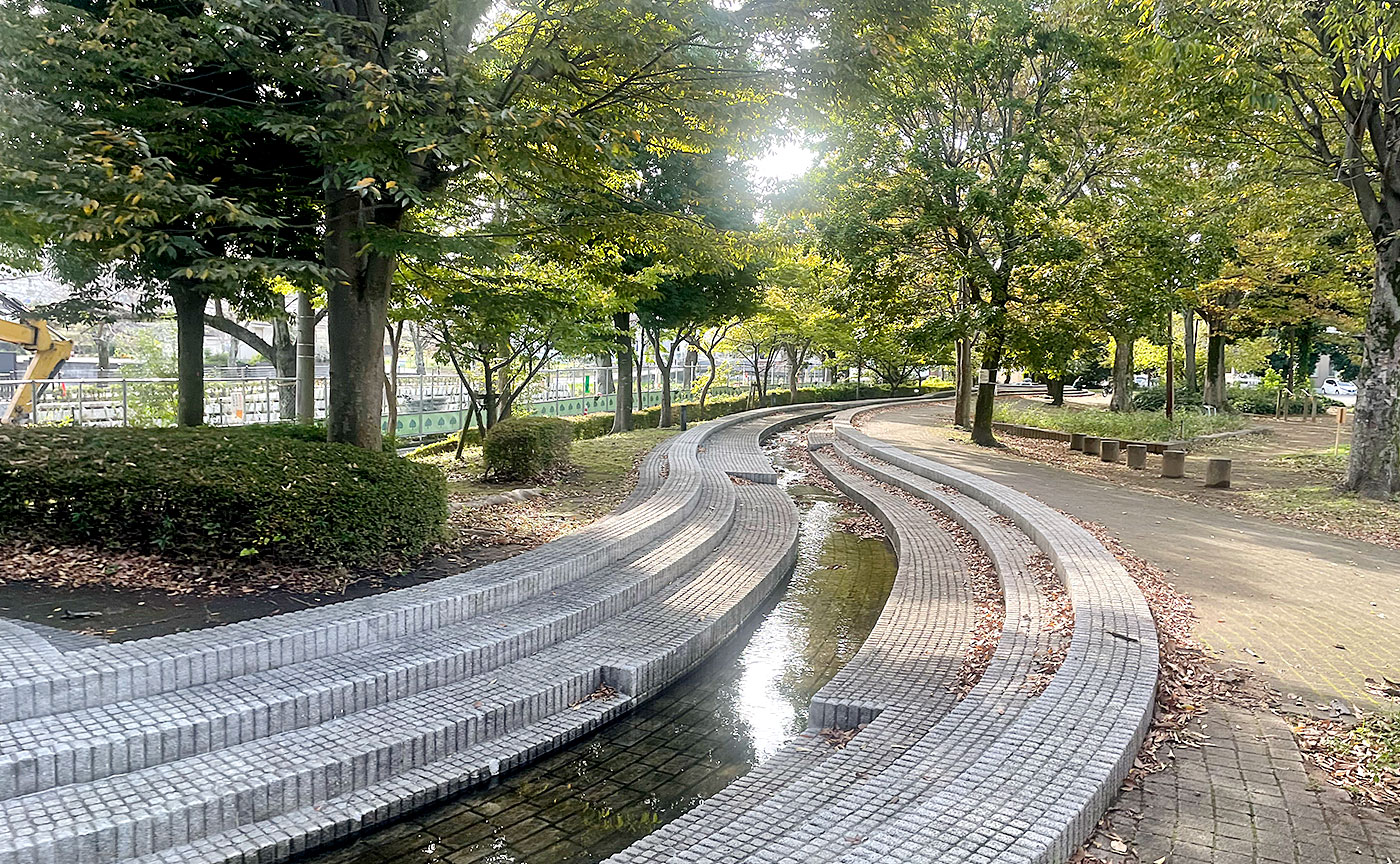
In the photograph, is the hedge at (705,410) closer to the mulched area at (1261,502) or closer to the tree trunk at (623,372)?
the tree trunk at (623,372)

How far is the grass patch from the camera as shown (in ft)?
74.4

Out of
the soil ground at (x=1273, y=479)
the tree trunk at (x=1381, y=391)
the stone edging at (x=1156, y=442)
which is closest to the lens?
the soil ground at (x=1273, y=479)

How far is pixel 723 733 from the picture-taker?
5.17 meters

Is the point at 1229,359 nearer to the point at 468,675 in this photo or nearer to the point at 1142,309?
the point at 1142,309

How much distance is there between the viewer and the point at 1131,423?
2345 centimetres

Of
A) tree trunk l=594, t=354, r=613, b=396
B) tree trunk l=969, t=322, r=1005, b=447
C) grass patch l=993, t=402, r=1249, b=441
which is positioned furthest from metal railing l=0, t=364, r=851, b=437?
grass patch l=993, t=402, r=1249, b=441

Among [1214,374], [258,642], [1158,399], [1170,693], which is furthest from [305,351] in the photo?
[1158,399]

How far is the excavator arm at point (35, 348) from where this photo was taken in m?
14.4

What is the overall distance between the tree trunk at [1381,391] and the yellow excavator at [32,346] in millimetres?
21542

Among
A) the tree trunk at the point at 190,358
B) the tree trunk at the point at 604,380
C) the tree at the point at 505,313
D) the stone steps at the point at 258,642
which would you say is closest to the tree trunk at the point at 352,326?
the tree at the point at 505,313

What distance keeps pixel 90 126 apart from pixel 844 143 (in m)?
14.4

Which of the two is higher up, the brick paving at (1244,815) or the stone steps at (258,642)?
the stone steps at (258,642)

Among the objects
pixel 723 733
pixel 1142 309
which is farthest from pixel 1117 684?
pixel 1142 309

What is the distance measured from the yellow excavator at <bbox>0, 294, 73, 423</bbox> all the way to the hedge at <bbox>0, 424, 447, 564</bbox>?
387 inches
